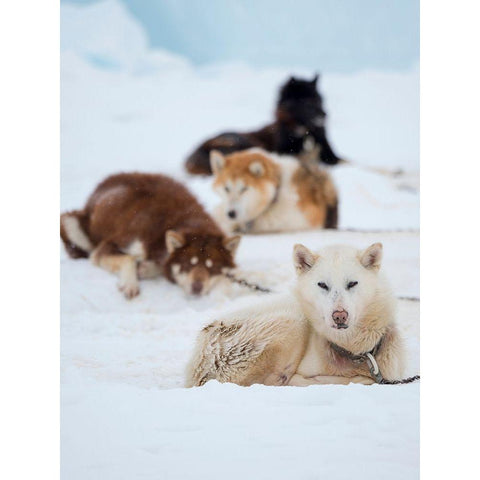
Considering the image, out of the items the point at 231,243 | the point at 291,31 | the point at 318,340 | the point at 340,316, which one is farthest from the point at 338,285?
the point at 291,31

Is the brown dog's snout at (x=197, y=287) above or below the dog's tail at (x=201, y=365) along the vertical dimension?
above

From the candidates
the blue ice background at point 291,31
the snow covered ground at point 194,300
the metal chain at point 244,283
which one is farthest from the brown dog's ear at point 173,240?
the blue ice background at point 291,31

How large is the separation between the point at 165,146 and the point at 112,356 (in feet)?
3.43

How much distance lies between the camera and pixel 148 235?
11.5ft

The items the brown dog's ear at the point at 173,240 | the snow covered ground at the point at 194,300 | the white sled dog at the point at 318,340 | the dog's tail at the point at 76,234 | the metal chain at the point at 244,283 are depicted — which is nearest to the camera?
the snow covered ground at the point at 194,300

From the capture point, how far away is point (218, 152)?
3.43 metres

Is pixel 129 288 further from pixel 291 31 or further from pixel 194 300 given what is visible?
pixel 291 31

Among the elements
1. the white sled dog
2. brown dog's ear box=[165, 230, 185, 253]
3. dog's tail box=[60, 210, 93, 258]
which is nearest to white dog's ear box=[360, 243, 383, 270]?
the white sled dog

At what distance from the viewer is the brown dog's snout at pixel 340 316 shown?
9.32 feet

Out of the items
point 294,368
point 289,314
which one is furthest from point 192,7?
point 294,368

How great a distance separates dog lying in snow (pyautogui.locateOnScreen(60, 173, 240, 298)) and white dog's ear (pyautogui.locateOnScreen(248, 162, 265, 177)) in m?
0.31

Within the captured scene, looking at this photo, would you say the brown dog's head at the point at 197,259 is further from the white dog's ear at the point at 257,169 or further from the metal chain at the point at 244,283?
the white dog's ear at the point at 257,169

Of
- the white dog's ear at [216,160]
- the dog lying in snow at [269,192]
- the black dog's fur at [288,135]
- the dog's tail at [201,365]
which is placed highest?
the black dog's fur at [288,135]
